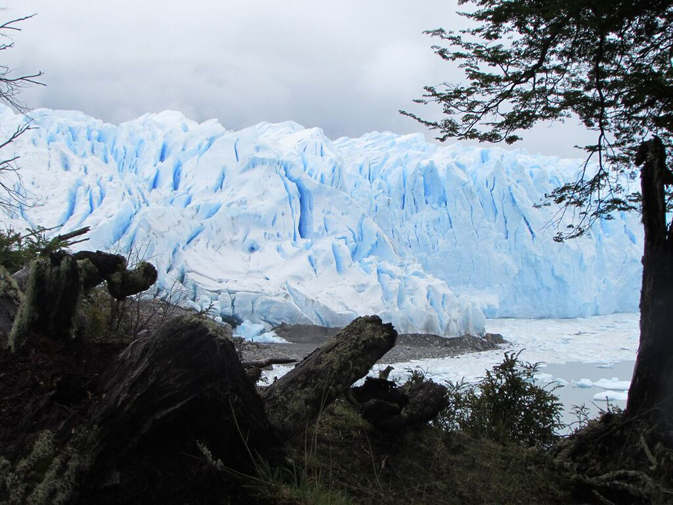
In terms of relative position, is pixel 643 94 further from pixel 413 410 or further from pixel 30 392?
pixel 30 392

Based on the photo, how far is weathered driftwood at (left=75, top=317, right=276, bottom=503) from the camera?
1513 millimetres

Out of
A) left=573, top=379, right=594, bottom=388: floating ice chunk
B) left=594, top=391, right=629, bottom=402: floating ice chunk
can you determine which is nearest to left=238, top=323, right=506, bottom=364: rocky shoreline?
left=573, top=379, right=594, bottom=388: floating ice chunk

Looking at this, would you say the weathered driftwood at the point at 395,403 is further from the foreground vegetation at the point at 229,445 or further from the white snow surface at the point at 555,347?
the white snow surface at the point at 555,347

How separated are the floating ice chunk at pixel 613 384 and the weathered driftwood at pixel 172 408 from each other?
51.6ft

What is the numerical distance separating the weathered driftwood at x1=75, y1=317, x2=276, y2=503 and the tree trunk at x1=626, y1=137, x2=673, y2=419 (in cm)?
232

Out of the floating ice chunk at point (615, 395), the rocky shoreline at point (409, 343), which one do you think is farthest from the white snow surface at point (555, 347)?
the floating ice chunk at point (615, 395)

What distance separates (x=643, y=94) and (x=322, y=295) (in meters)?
17.9

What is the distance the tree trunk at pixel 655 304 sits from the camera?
2957mm

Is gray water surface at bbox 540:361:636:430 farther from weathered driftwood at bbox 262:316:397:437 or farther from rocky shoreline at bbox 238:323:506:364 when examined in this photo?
weathered driftwood at bbox 262:316:397:437

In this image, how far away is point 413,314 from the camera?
2106 centimetres

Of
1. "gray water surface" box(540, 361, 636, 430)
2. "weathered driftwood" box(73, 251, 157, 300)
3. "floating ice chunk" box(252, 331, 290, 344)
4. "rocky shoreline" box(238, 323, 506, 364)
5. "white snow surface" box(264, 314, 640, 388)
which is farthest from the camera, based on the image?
"rocky shoreline" box(238, 323, 506, 364)

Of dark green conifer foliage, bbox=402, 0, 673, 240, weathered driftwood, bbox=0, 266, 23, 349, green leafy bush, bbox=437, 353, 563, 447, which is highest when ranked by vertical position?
dark green conifer foliage, bbox=402, 0, 673, 240

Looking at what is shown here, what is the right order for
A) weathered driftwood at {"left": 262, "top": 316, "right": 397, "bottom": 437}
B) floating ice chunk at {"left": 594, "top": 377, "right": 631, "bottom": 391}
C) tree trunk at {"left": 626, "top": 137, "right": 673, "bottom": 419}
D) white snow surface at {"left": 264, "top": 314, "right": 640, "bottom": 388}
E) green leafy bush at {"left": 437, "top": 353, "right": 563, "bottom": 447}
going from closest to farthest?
1. weathered driftwood at {"left": 262, "top": 316, "right": 397, "bottom": 437}
2. tree trunk at {"left": 626, "top": 137, "right": 673, "bottom": 419}
3. green leafy bush at {"left": 437, "top": 353, "right": 563, "bottom": 447}
4. floating ice chunk at {"left": 594, "top": 377, "right": 631, "bottom": 391}
5. white snow surface at {"left": 264, "top": 314, "right": 640, "bottom": 388}

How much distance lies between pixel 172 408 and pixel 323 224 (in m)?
23.2
